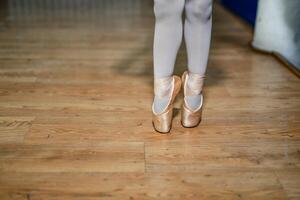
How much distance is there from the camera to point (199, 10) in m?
1.16

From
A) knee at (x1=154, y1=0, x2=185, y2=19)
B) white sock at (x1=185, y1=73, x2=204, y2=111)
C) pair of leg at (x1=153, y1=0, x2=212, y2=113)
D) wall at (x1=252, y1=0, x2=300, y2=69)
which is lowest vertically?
wall at (x1=252, y1=0, x2=300, y2=69)

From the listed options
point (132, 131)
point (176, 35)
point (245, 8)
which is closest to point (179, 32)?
point (176, 35)

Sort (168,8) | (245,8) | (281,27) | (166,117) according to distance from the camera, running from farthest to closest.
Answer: (245,8), (281,27), (166,117), (168,8)

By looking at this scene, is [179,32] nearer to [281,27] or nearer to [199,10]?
[199,10]

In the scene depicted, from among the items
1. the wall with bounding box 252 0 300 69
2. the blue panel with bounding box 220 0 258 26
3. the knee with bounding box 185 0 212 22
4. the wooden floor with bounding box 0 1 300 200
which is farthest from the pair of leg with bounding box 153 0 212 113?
the blue panel with bounding box 220 0 258 26

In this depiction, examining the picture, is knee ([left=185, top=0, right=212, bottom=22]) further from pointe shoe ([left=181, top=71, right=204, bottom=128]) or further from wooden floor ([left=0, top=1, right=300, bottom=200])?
wooden floor ([left=0, top=1, right=300, bottom=200])

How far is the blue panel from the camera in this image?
2.99 m

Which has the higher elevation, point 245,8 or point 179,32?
point 179,32

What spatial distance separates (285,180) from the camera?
3.40ft

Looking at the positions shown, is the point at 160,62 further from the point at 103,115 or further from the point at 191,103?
the point at 103,115

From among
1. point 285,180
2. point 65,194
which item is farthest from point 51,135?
point 285,180

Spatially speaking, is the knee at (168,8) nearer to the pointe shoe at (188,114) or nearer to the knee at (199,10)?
the knee at (199,10)

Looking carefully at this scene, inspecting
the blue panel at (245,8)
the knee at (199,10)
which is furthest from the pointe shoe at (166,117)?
the blue panel at (245,8)

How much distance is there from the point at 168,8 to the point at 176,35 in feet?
0.31
